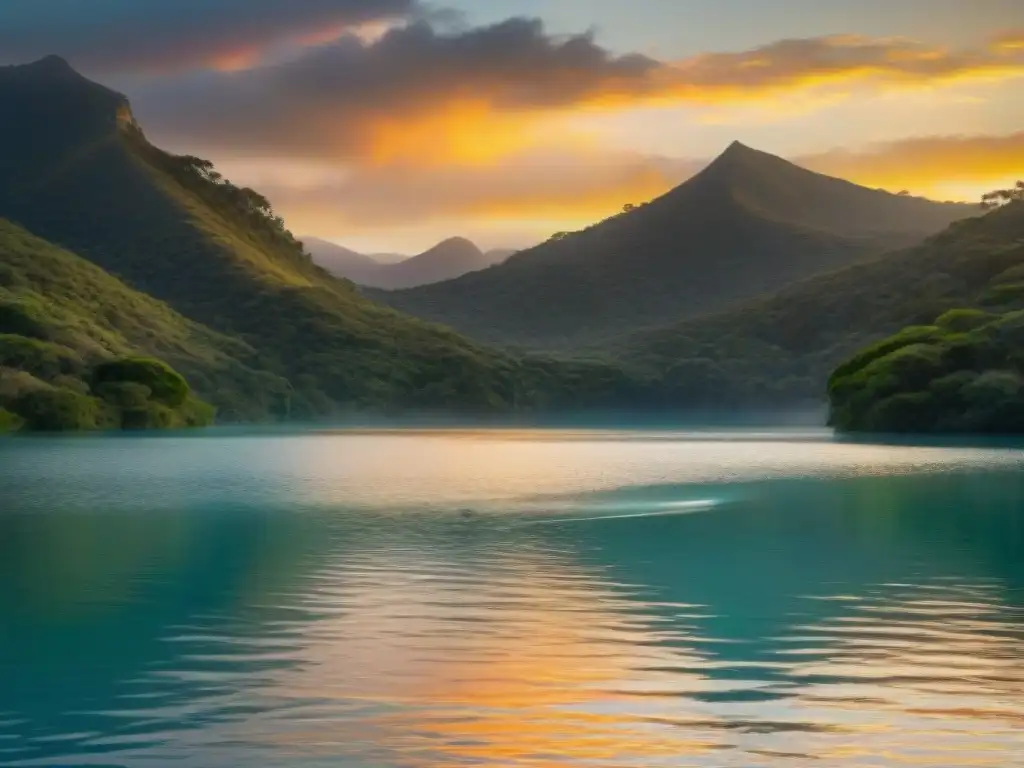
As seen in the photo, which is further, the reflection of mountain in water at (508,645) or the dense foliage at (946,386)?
the dense foliage at (946,386)

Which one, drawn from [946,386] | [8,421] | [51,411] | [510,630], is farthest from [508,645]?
[51,411]

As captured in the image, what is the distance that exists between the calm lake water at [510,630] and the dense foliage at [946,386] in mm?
104074

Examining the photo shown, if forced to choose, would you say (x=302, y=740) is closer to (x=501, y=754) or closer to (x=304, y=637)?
(x=501, y=754)

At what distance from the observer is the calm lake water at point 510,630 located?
19.5 metres

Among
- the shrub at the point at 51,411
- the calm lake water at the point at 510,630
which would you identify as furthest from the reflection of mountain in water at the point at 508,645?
the shrub at the point at 51,411

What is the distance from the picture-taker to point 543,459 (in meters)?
109

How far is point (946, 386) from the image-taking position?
17312cm

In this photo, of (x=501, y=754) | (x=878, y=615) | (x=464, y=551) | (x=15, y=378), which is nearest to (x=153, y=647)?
(x=501, y=754)

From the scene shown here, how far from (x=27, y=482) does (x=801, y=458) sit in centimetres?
5623

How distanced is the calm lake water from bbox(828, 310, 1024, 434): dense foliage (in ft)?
341

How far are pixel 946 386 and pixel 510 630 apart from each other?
15261 centimetres

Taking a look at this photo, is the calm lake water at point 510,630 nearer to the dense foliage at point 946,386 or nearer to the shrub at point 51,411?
the dense foliage at point 946,386

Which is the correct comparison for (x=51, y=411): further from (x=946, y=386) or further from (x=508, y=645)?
(x=508, y=645)

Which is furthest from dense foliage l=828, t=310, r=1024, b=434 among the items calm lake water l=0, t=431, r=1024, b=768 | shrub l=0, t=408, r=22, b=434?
calm lake water l=0, t=431, r=1024, b=768
